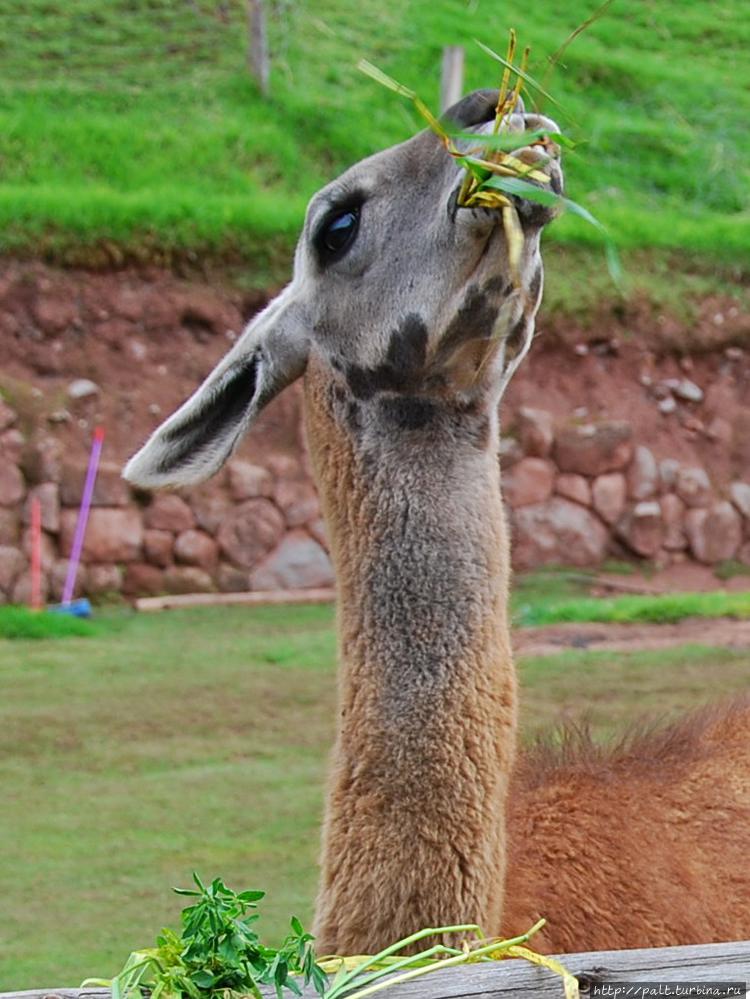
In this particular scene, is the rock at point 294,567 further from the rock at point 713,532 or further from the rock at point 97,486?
the rock at point 713,532

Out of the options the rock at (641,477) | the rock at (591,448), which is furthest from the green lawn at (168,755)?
the rock at (641,477)

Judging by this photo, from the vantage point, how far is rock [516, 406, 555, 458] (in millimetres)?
12438

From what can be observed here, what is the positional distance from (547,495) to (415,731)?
9871mm

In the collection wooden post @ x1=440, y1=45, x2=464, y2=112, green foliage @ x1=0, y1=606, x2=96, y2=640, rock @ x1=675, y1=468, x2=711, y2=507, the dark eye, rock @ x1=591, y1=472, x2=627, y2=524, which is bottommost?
green foliage @ x1=0, y1=606, x2=96, y2=640

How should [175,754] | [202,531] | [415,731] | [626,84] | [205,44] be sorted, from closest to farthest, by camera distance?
[415,731]
[175,754]
[202,531]
[205,44]
[626,84]

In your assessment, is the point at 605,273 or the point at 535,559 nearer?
the point at 535,559

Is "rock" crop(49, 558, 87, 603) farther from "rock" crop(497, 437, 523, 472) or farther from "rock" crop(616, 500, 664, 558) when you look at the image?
"rock" crop(616, 500, 664, 558)

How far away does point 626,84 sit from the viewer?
17.2 metres

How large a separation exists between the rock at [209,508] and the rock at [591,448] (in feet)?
9.49

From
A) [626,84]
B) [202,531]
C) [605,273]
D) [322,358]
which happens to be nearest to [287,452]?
[202,531]

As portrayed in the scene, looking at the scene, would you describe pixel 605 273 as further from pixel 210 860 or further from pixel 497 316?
pixel 497 316

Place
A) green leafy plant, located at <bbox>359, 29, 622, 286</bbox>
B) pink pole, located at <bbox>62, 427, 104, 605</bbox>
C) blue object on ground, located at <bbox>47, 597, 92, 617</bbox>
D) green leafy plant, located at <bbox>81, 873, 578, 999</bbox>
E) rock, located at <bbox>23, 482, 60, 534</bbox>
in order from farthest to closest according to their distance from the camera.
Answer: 1. rock, located at <bbox>23, 482, 60, 534</bbox>
2. pink pole, located at <bbox>62, 427, 104, 605</bbox>
3. blue object on ground, located at <bbox>47, 597, 92, 617</bbox>
4. green leafy plant, located at <bbox>359, 29, 622, 286</bbox>
5. green leafy plant, located at <bbox>81, 873, 578, 999</bbox>

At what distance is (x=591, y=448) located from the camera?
12.6m

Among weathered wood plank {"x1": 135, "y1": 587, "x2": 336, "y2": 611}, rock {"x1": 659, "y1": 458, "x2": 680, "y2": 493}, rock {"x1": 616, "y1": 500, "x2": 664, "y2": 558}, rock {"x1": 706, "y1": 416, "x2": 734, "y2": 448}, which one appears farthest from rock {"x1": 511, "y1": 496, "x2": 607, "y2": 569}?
weathered wood plank {"x1": 135, "y1": 587, "x2": 336, "y2": 611}
